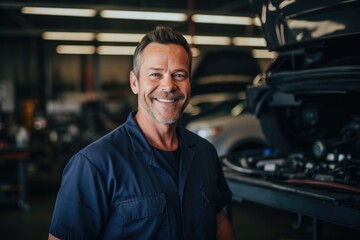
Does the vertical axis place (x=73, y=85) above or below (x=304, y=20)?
below

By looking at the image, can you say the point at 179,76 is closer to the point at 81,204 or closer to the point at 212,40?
the point at 81,204

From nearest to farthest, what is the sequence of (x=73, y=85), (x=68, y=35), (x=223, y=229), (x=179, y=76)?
(x=179, y=76)
(x=223, y=229)
(x=68, y=35)
(x=73, y=85)

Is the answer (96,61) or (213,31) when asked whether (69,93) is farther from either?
(213,31)

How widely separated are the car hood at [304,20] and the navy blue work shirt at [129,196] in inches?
42.9

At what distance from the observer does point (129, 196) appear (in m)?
1.45

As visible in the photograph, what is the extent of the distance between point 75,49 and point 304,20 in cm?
1309

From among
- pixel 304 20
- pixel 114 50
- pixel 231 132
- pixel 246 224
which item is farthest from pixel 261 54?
pixel 304 20

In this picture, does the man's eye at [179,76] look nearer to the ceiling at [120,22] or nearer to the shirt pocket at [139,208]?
the shirt pocket at [139,208]

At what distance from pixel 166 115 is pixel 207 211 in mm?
408

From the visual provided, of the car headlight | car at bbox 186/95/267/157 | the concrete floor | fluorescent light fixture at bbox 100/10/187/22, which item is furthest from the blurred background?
the car headlight

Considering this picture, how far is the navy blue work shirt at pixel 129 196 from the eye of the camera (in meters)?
1.39

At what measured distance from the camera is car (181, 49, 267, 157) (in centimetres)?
488

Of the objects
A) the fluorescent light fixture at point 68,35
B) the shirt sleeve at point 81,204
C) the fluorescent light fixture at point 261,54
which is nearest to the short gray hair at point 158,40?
the shirt sleeve at point 81,204

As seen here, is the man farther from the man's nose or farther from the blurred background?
the blurred background
